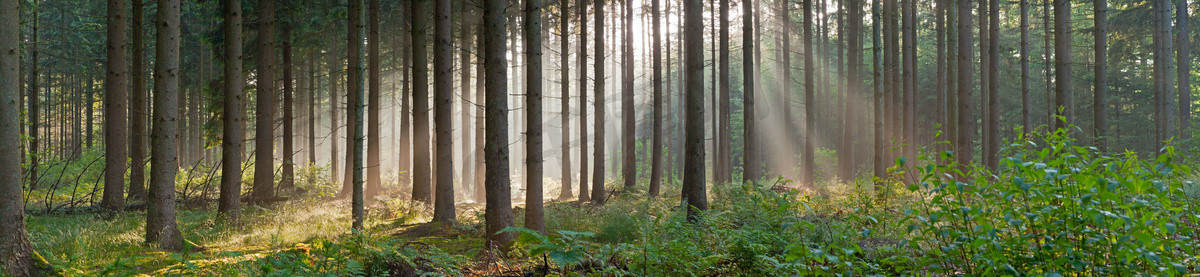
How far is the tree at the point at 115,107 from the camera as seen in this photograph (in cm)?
1324

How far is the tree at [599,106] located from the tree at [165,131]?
9.20 m

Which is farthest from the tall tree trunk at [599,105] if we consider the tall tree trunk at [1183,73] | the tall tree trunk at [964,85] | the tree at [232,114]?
the tall tree trunk at [1183,73]

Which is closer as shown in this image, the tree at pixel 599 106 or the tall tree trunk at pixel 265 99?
the tall tree trunk at pixel 265 99

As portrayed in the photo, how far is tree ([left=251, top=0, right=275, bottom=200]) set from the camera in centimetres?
1319

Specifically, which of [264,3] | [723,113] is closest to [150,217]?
[264,3]

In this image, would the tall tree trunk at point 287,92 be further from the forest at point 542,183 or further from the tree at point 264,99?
the tree at point 264,99

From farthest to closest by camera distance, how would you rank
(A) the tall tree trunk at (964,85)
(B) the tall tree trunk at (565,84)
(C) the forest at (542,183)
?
(B) the tall tree trunk at (565,84) → (A) the tall tree trunk at (964,85) → (C) the forest at (542,183)

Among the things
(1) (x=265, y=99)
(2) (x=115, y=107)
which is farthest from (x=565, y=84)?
(2) (x=115, y=107)

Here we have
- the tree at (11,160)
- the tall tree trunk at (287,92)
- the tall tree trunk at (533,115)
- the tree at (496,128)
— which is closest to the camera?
the tree at (11,160)

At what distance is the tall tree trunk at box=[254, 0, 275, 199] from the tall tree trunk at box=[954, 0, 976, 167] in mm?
15461

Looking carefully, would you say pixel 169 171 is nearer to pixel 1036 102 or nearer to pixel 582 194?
pixel 582 194

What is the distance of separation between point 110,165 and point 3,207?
29.8ft

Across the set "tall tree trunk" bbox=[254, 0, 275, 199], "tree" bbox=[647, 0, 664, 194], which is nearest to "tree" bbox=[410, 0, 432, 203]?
"tall tree trunk" bbox=[254, 0, 275, 199]

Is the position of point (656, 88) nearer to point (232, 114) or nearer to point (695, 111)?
point (695, 111)
